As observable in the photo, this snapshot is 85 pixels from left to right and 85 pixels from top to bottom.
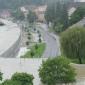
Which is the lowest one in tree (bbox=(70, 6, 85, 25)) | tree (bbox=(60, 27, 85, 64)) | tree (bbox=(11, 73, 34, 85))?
tree (bbox=(11, 73, 34, 85))

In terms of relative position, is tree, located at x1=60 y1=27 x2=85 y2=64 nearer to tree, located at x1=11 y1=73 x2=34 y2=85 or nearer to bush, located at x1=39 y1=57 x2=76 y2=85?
bush, located at x1=39 y1=57 x2=76 y2=85

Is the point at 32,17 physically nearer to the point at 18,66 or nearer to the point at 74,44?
the point at 74,44

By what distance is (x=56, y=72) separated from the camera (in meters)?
15.9

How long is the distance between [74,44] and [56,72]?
201 inches

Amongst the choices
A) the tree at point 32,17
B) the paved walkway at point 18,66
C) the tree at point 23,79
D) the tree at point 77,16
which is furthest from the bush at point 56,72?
the tree at point 32,17

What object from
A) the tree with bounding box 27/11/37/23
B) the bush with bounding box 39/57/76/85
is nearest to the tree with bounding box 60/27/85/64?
the bush with bounding box 39/57/76/85

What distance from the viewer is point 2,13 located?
10938 centimetres

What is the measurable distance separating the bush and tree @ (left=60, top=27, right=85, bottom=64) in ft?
13.4

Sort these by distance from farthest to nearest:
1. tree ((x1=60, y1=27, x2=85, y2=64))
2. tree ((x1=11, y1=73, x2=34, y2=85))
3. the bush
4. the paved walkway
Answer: tree ((x1=60, y1=27, x2=85, y2=64)) → the paved walkway → the bush → tree ((x1=11, y1=73, x2=34, y2=85))

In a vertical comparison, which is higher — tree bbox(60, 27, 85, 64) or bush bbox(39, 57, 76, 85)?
tree bbox(60, 27, 85, 64)

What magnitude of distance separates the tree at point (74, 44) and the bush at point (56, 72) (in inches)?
160

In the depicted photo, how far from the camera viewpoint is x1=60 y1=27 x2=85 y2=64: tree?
2062 centimetres

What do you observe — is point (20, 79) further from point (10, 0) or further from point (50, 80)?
point (10, 0)

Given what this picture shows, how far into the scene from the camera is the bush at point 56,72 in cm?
1588
